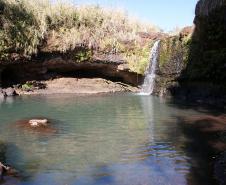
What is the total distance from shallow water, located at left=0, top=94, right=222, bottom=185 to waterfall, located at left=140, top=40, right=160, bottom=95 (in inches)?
286

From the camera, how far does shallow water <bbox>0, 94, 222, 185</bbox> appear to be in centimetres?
751

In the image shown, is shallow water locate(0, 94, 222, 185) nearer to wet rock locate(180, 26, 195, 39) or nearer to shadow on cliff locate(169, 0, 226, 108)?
shadow on cliff locate(169, 0, 226, 108)

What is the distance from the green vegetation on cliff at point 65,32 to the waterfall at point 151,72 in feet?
1.46

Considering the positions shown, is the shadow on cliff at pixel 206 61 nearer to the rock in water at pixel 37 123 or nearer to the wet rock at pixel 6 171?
the rock in water at pixel 37 123

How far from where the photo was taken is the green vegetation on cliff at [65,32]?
23.2m

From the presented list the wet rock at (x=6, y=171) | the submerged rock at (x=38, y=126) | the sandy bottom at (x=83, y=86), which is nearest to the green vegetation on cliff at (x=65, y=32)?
the sandy bottom at (x=83, y=86)

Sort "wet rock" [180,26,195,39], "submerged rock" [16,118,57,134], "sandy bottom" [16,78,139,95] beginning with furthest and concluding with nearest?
"sandy bottom" [16,78,139,95], "wet rock" [180,26,195,39], "submerged rock" [16,118,57,134]

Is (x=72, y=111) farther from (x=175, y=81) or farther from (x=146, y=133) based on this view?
(x=175, y=81)

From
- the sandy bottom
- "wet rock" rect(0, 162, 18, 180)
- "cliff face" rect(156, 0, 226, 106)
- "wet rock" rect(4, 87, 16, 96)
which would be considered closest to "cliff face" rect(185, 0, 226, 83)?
"cliff face" rect(156, 0, 226, 106)

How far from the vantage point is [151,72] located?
79.0 ft

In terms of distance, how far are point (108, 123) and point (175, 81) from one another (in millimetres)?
9552

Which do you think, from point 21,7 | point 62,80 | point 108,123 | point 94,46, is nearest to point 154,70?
point 94,46

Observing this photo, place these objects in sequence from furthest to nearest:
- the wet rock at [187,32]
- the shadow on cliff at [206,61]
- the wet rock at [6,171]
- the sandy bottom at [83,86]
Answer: the sandy bottom at [83,86] < the wet rock at [187,32] < the shadow on cliff at [206,61] < the wet rock at [6,171]

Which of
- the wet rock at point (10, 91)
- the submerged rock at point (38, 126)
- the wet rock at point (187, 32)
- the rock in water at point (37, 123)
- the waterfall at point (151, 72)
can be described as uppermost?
the wet rock at point (187, 32)
